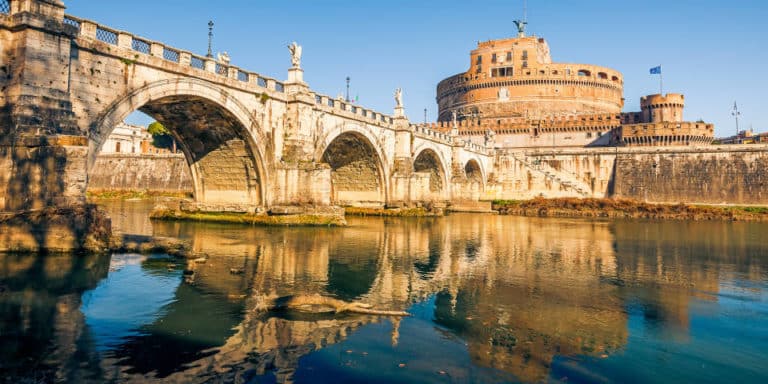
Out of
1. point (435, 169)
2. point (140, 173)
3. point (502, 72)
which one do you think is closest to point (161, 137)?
point (140, 173)

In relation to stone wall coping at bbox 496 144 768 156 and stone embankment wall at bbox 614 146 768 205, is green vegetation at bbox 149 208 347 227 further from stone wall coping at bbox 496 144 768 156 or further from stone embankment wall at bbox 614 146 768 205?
stone embankment wall at bbox 614 146 768 205

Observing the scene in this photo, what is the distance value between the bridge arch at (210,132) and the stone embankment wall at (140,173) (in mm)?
34899

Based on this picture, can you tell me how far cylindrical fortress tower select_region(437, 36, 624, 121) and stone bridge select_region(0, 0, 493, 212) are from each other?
49761mm

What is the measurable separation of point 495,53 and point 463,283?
92.0 meters

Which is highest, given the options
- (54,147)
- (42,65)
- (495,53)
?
(495,53)

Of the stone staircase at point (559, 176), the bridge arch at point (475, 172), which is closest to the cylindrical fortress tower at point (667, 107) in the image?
the stone staircase at point (559, 176)

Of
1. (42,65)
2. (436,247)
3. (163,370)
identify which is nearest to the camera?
(163,370)

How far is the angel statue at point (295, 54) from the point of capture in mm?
27844

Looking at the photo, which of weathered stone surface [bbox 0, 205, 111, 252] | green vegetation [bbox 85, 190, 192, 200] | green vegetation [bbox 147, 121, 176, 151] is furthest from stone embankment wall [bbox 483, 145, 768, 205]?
weathered stone surface [bbox 0, 205, 111, 252]

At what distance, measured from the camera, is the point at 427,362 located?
712 cm

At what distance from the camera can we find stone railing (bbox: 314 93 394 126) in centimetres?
3192

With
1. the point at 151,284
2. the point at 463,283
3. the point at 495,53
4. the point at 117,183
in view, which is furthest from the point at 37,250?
the point at 495,53

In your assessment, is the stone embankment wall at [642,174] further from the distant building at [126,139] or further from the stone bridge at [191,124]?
the distant building at [126,139]

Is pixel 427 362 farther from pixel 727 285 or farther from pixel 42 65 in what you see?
pixel 42 65
